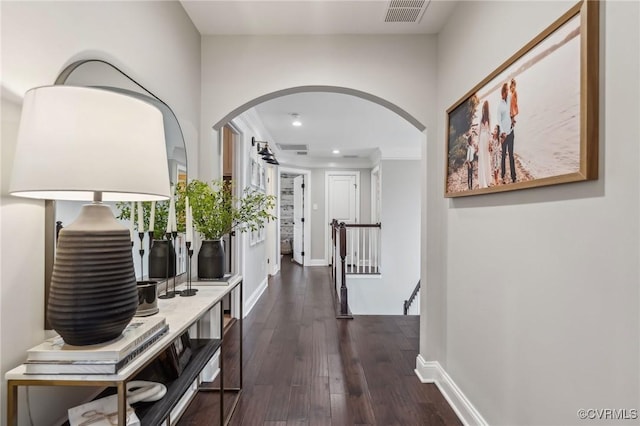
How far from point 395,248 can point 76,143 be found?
5.99 m

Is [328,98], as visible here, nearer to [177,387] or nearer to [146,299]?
[146,299]

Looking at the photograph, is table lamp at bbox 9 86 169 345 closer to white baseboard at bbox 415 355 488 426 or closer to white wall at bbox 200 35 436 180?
white wall at bbox 200 35 436 180

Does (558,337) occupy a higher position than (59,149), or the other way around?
(59,149)

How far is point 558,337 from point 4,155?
189 centimetres

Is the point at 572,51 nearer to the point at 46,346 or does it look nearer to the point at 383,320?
the point at 46,346

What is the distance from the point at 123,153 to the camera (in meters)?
0.85

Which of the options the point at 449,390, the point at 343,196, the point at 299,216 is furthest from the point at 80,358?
the point at 343,196

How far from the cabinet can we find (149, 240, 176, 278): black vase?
0.14 meters

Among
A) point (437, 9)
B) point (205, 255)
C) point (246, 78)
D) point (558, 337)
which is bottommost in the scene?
point (558, 337)

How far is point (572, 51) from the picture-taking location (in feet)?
3.59

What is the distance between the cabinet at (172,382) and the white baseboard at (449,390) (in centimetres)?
133

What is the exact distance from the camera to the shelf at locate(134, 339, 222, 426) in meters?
1.12

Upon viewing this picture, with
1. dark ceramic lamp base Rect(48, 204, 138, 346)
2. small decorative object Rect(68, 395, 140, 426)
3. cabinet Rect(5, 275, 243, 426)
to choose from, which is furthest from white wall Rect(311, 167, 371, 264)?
dark ceramic lamp base Rect(48, 204, 138, 346)

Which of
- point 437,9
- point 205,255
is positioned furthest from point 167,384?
point 437,9
